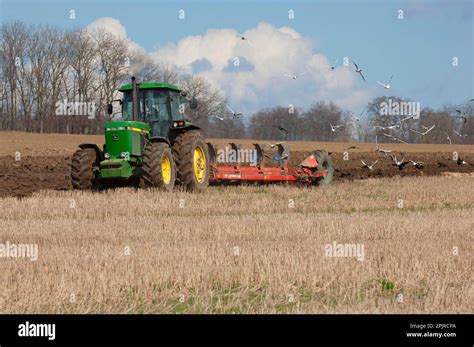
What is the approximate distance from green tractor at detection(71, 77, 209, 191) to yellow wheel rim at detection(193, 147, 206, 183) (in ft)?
0.08

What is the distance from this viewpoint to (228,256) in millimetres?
8852

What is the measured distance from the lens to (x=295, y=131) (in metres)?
62.2

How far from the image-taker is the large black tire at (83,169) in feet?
56.2

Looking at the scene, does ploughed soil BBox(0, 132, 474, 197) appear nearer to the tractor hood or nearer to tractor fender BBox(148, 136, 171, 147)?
the tractor hood

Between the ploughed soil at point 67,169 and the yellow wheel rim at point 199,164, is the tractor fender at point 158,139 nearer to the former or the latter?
the yellow wheel rim at point 199,164

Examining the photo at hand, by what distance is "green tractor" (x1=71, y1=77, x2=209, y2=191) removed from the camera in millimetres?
16625

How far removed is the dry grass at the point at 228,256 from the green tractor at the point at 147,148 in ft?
2.24

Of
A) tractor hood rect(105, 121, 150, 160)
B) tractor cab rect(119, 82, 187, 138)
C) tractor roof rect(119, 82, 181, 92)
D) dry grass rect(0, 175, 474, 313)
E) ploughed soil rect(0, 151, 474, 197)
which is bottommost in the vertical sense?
dry grass rect(0, 175, 474, 313)

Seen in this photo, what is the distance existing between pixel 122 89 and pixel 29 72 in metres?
45.8

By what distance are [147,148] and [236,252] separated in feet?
26.2

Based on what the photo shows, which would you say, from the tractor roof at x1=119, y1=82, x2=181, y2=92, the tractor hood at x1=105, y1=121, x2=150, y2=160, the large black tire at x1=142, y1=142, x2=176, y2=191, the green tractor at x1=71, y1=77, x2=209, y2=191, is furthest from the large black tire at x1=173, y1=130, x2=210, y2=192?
the tractor roof at x1=119, y1=82, x2=181, y2=92

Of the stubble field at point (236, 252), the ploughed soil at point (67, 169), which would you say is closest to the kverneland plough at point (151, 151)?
the stubble field at point (236, 252)

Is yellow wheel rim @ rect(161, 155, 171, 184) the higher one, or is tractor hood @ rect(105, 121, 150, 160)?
tractor hood @ rect(105, 121, 150, 160)
